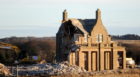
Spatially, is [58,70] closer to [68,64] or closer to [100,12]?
[68,64]

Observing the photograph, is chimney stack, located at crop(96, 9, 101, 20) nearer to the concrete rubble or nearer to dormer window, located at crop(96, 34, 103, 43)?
dormer window, located at crop(96, 34, 103, 43)

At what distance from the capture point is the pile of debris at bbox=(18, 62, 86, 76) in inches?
2061

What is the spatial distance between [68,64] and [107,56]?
851 centimetres

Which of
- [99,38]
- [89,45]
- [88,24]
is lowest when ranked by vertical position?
[89,45]

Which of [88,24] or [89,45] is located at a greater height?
[88,24]

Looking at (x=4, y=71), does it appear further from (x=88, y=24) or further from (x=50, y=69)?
(x=88, y=24)

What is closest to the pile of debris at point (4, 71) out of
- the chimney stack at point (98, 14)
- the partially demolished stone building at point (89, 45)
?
the partially demolished stone building at point (89, 45)

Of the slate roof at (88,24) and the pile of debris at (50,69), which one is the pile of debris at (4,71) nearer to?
the pile of debris at (50,69)

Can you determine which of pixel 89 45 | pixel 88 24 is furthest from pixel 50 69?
pixel 88 24

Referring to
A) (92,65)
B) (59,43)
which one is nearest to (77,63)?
(92,65)

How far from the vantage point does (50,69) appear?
53812 mm

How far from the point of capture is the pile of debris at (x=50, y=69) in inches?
2061

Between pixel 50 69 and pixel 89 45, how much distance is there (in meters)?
9.12

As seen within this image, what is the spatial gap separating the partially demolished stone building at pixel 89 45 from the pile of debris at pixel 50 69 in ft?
17.1
